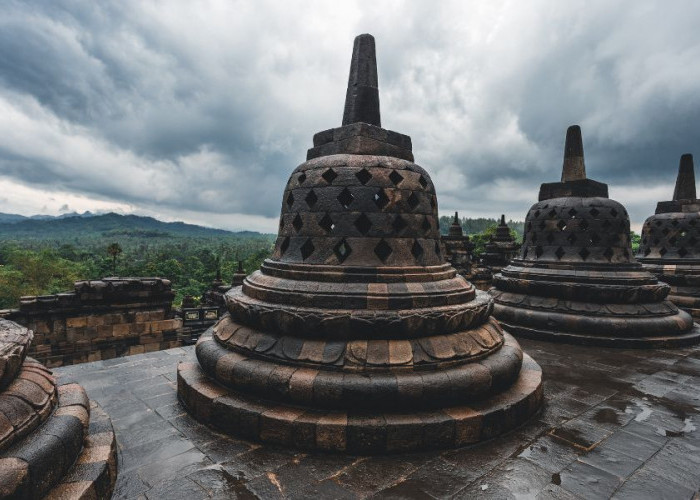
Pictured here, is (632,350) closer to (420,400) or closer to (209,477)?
(420,400)

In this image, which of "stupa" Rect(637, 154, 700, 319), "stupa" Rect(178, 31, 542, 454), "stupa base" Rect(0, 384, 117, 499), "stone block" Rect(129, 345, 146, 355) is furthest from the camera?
"stupa" Rect(637, 154, 700, 319)

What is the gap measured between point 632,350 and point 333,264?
5.44m

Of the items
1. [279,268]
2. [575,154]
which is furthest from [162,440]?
[575,154]

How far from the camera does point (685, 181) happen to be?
1067 centimetres

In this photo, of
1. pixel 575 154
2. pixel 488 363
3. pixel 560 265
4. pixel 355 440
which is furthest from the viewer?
pixel 575 154

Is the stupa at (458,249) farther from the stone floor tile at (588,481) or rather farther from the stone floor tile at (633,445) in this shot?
the stone floor tile at (588,481)

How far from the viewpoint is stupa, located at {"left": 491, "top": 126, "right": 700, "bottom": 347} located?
6.38 meters

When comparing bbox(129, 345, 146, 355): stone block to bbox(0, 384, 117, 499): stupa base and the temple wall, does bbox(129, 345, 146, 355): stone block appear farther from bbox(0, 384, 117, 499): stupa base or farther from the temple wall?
bbox(0, 384, 117, 499): stupa base

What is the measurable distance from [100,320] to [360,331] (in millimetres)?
7685

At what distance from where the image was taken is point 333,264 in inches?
155

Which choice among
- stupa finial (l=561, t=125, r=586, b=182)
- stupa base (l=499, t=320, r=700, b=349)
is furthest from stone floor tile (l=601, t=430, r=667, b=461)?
stupa finial (l=561, t=125, r=586, b=182)

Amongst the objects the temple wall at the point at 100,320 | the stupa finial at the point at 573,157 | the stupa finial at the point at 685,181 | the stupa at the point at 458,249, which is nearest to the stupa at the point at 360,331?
the stupa finial at the point at 573,157

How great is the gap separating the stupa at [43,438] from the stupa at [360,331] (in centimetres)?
98

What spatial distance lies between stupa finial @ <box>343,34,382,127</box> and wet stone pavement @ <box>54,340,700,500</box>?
3.69 metres
